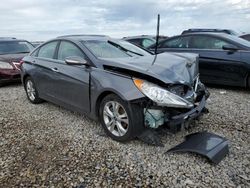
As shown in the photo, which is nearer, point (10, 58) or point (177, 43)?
point (177, 43)

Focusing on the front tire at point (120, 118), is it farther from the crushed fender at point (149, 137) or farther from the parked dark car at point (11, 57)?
the parked dark car at point (11, 57)

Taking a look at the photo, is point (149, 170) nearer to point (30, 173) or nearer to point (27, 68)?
point (30, 173)

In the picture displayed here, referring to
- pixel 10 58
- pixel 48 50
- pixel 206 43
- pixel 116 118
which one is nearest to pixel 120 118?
pixel 116 118

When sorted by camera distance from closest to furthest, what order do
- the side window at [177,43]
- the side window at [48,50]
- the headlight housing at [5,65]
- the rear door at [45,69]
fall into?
the rear door at [45,69] < the side window at [48,50] < the side window at [177,43] < the headlight housing at [5,65]

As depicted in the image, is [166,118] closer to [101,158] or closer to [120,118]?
[120,118]

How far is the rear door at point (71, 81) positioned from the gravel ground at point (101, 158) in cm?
41

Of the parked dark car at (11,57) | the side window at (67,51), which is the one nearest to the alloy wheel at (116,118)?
the side window at (67,51)

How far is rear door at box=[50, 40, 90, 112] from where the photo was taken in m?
3.81

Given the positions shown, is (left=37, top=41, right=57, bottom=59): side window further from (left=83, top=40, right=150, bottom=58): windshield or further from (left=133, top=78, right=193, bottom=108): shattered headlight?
(left=133, top=78, right=193, bottom=108): shattered headlight

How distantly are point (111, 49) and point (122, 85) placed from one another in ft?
3.84

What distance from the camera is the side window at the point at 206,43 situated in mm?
6218

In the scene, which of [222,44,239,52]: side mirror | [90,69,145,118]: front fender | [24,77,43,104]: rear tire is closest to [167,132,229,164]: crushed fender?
[90,69,145,118]: front fender

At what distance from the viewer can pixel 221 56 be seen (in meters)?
6.02

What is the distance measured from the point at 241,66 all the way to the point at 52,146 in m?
4.50
